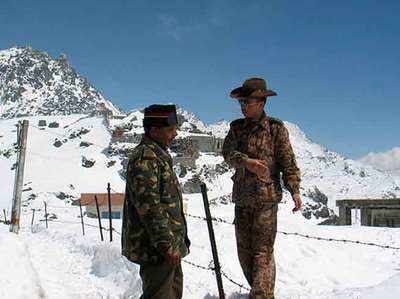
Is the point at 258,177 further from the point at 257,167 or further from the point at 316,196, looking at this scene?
the point at 316,196

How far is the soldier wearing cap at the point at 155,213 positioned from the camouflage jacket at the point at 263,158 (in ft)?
4.05

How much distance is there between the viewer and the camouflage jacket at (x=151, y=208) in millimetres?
4203

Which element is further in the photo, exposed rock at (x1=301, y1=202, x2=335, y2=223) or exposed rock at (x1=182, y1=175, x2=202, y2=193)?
exposed rock at (x1=301, y1=202, x2=335, y2=223)

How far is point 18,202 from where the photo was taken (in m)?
15.8

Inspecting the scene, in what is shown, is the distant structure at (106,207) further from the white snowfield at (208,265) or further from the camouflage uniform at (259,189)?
the camouflage uniform at (259,189)

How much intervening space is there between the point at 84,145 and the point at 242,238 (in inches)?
3789

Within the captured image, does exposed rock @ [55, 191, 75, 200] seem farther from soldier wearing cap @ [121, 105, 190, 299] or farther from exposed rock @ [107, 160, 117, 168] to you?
soldier wearing cap @ [121, 105, 190, 299]

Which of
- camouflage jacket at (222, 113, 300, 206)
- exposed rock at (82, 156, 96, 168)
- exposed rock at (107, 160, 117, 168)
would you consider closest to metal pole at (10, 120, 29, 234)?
camouflage jacket at (222, 113, 300, 206)

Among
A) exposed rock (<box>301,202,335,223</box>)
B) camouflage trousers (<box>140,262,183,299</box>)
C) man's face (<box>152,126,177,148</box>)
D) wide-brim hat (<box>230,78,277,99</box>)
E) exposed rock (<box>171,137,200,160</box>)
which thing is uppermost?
exposed rock (<box>171,137,200,160</box>)

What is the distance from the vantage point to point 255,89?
222 inches

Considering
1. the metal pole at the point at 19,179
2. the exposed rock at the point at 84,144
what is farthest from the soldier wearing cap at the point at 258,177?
the exposed rock at the point at 84,144

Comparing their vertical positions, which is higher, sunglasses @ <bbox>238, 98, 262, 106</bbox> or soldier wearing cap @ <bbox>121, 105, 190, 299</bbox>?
sunglasses @ <bbox>238, 98, 262, 106</bbox>

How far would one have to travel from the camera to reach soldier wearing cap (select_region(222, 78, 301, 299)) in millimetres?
5559

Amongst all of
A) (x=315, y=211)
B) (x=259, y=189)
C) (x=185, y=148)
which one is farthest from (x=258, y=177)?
(x=315, y=211)
